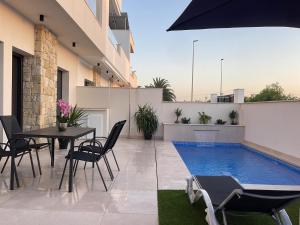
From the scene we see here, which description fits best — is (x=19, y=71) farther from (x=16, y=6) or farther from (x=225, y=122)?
(x=225, y=122)

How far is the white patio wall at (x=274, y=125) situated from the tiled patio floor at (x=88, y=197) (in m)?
3.66

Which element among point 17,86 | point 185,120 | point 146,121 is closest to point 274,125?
point 185,120

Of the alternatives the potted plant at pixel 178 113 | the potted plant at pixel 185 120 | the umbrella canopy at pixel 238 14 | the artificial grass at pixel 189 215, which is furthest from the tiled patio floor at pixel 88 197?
the potted plant at pixel 178 113

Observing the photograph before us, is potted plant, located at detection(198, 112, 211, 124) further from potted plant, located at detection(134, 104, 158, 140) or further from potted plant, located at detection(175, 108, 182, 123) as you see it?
potted plant, located at detection(134, 104, 158, 140)

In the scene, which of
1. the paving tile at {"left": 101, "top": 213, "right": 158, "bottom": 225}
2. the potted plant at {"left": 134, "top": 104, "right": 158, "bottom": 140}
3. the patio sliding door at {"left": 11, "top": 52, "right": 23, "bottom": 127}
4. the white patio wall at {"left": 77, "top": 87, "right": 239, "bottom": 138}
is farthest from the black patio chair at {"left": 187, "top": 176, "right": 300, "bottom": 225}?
the white patio wall at {"left": 77, "top": 87, "right": 239, "bottom": 138}

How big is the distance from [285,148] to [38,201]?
272 inches

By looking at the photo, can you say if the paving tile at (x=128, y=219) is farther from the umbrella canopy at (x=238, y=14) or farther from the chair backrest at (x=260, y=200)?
the umbrella canopy at (x=238, y=14)

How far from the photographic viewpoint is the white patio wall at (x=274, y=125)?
8008mm

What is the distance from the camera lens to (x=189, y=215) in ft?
11.7

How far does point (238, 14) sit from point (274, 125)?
7088mm

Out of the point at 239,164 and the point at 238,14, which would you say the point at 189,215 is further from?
the point at 239,164

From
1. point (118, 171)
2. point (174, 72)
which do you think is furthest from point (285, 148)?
point (174, 72)

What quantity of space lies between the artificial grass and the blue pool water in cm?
298

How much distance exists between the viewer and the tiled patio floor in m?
3.36
